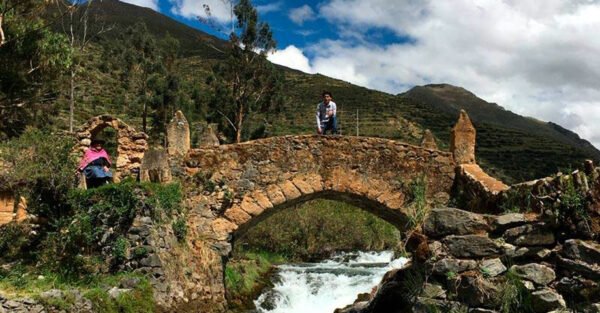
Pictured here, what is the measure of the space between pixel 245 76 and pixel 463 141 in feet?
52.8

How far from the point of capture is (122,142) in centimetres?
1314

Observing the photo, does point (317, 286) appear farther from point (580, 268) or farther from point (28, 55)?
point (580, 268)

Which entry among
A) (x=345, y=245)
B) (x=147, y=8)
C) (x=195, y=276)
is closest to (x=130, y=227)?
(x=195, y=276)

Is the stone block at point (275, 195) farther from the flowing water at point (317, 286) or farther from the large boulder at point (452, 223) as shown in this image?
the large boulder at point (452, 223)

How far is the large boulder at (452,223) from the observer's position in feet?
19.9

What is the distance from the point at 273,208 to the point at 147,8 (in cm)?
8681

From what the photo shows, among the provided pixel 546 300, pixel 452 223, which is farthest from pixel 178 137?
pixel 546 300

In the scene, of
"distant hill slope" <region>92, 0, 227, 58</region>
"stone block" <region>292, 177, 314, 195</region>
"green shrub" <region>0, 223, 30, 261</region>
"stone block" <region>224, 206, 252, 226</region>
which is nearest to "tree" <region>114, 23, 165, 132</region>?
"stone block" <region>224, 206, 252, 226</region>

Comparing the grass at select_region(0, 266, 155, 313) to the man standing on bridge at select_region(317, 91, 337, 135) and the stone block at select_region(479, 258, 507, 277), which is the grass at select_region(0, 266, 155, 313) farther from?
the stone block at select_region(479, 258, 507, 277)

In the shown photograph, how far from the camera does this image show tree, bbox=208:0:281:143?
25.9m

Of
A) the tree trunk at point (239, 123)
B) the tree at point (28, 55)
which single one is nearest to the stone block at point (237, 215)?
the tree at point (28, 55)

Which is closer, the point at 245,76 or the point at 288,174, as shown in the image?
the point at 288,174

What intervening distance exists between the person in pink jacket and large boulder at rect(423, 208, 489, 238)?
8.32 meters

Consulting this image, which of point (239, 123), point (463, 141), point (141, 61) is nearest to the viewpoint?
point (463, 141)
